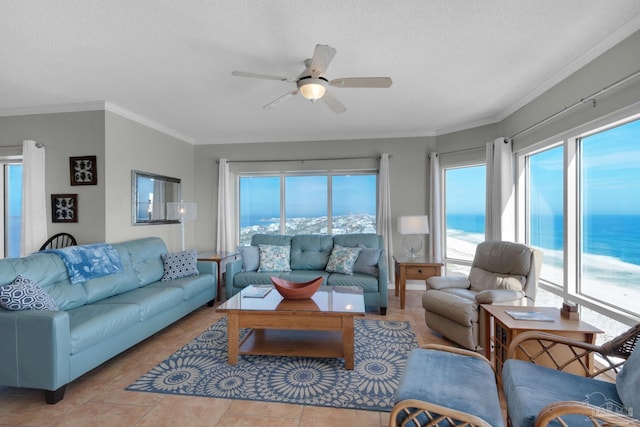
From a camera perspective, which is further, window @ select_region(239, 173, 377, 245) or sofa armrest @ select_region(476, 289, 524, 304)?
window @ select_region(239, 173, 377, 245)

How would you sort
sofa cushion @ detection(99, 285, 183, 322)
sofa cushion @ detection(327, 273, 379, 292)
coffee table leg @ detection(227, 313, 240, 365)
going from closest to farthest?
coffee table leg @ detection(227, 313, 240, 365) < sofa cushion @ detection(99, 285, 183, 322) < sofa cushion @ detection(327, 273, 379, 292)

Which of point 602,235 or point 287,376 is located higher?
point 602,235

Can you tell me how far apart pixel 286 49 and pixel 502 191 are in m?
3.05

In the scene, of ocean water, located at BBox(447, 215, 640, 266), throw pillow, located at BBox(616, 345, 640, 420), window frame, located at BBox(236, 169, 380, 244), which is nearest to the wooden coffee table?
throw pillow, located at BBox(616, 345, 640, 420)

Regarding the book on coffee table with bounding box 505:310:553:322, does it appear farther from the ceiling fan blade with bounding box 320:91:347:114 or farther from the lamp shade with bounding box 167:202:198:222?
the lamp shade with bounding box 167:202:198:222

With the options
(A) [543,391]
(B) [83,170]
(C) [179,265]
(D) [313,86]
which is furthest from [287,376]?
(B) [83,170]

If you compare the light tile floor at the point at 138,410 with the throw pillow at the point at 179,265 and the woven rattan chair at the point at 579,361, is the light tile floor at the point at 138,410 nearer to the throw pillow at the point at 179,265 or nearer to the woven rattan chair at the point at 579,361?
the woven rattan chair at the point at 579,361

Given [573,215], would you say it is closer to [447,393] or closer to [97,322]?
[447,393]

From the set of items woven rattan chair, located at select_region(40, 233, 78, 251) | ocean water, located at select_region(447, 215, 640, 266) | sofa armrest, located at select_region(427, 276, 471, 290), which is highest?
ocean water, located at select_region(447, 215, 640, 266)

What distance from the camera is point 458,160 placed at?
4.51 meters

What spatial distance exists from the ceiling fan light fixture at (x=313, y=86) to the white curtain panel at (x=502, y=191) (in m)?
2.57

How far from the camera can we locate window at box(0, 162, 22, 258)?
157 inches

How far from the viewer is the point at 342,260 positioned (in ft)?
13.0

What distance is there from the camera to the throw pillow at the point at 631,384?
1186 millimetres
